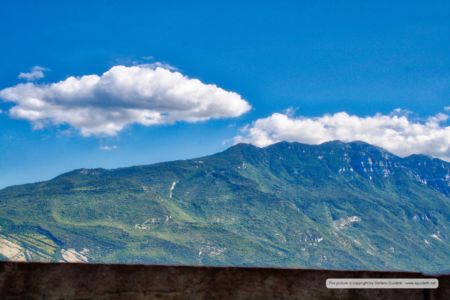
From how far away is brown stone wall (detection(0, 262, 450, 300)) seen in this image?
525cm

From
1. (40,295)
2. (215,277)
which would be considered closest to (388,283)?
(215,277)

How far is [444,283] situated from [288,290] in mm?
1253

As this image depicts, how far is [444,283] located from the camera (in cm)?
530

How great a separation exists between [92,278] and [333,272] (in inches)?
75.9

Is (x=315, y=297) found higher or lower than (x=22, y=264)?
lower

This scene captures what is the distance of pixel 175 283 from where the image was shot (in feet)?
17.4

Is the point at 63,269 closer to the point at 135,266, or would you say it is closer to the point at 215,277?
the point at 135,266

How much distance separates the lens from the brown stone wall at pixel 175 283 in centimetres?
525

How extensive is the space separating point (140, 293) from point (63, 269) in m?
0.65

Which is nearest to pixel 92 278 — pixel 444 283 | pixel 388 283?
pixel 388 283

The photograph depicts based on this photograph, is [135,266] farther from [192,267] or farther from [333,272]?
[333,272]

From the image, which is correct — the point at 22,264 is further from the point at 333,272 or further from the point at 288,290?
the point at 333,272

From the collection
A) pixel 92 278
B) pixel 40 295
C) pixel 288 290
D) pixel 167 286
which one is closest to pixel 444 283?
pixel 288 290

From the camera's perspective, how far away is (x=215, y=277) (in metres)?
5.35
